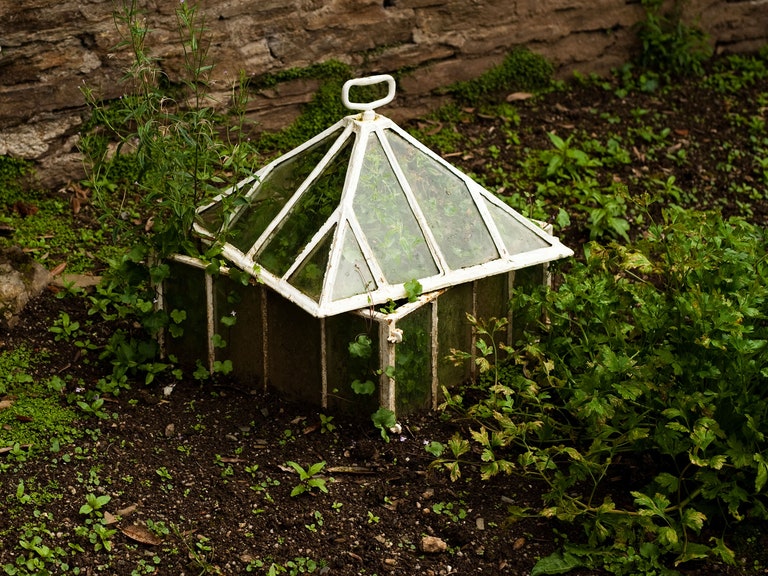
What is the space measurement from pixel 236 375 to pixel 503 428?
1.09 meters

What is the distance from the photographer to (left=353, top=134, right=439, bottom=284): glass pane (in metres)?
3.97

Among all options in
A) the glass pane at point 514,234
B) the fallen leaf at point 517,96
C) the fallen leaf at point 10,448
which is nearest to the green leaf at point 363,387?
the glass pane at point 514,234

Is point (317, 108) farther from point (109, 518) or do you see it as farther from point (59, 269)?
point (109, 518)

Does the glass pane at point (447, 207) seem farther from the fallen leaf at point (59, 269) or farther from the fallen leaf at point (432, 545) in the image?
the fallen leaf at point (59, 269)

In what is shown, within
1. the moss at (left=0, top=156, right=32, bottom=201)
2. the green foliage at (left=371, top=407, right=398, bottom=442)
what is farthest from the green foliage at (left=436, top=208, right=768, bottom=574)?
the moss at (left=0, top=156, right=32, bottom=201)

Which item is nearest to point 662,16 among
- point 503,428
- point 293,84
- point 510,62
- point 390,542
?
point 510,62

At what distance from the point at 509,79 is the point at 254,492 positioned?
11.7 feet

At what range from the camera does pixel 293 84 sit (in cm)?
579

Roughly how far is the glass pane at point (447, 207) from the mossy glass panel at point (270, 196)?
1.04ft

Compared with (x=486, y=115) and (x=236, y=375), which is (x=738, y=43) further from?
(x=236, y=375)

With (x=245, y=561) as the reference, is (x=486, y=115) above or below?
above

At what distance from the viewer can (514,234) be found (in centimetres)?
426

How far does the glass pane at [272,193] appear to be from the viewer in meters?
4.16

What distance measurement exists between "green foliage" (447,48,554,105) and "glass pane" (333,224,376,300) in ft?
8.58
